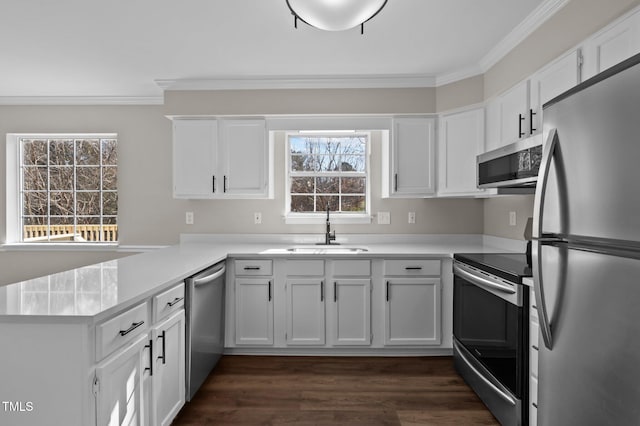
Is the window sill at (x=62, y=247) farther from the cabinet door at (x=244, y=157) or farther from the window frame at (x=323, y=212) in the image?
the window frame at (x=323, y=212)

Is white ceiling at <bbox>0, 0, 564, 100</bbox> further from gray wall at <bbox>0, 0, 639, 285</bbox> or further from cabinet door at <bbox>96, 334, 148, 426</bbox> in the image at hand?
cabinet door at <bbox>96, 334, 148, 426</bbox>

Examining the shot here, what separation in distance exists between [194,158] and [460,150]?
2408 millimetres

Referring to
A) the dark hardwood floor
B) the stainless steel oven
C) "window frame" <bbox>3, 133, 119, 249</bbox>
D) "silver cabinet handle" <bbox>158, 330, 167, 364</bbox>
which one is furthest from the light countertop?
"window frame" <bbox>3, 133, 119, 249</bbox>

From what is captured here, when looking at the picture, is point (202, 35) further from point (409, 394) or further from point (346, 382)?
point (409, 394)

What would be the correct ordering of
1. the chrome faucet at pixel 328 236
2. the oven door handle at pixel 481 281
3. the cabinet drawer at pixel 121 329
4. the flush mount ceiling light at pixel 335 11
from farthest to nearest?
the chrome faucet at pixel 328 236, the oven door handle at pixel 481 281, the flush mount ceiling light at pixel 335 11, the cabinet drawer at pixel 121 329

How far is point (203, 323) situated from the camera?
2.60m

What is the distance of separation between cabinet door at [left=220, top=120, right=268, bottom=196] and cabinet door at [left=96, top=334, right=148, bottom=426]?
6.48ft

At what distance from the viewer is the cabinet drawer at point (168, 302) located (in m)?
1.92

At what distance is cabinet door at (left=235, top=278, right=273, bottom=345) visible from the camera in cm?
320

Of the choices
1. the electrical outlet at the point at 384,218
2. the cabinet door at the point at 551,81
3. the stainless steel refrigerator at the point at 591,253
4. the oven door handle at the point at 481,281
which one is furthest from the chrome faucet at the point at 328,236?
the stainless steel refrigerator at the point at 591,253

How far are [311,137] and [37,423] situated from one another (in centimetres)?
317

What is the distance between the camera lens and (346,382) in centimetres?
277

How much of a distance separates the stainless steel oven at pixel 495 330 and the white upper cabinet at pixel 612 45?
3.52 feet

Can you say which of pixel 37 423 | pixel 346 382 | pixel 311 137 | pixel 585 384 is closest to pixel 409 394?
pixel 346 382
